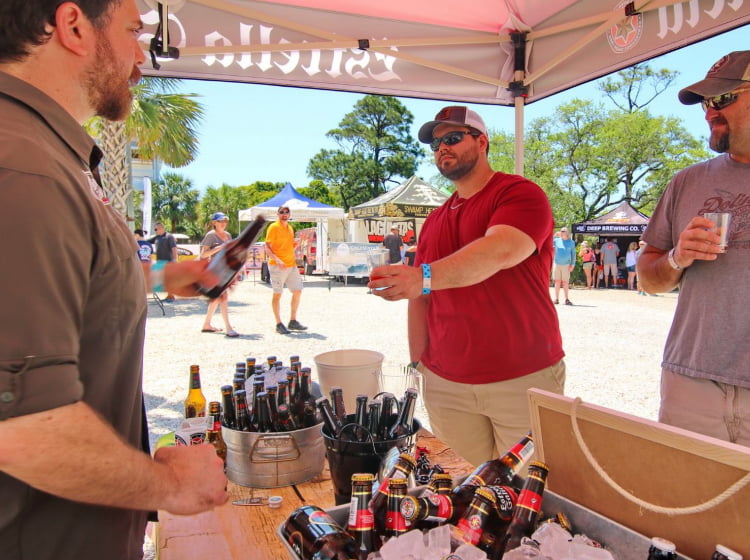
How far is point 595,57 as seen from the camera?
2.96m

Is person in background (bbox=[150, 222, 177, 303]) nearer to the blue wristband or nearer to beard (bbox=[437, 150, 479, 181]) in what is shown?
beard (bbox=[437, 150, 479, 181])

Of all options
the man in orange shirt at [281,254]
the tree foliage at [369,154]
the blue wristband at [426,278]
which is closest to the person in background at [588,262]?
the man in orange shirt at [281,254]

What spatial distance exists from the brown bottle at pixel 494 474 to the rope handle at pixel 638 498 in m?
0.16

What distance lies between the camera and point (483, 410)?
7.48ft

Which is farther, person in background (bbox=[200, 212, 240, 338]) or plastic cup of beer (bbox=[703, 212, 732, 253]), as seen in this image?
person in background (bbox=[200, 212, 240, 338])

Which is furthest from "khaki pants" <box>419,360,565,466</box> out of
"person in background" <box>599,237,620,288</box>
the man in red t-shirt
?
"person in background" <box>599,237,620,288</box>

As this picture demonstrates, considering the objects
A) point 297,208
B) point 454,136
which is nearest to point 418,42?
point 454,136

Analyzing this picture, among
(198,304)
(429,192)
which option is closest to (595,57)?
(198,304)

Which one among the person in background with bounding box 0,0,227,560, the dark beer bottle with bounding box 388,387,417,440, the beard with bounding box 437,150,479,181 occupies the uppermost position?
the beard with bounding box 437,150,479,181

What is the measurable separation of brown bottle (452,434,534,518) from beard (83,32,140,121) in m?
1.16

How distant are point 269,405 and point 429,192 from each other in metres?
19.3

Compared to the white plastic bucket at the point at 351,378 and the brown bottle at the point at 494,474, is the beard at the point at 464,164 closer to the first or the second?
the white plastic bucket at the point at 351,378

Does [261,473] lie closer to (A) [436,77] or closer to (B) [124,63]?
(B) [124,63]

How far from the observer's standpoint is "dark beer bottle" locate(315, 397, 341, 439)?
1.53 meters
